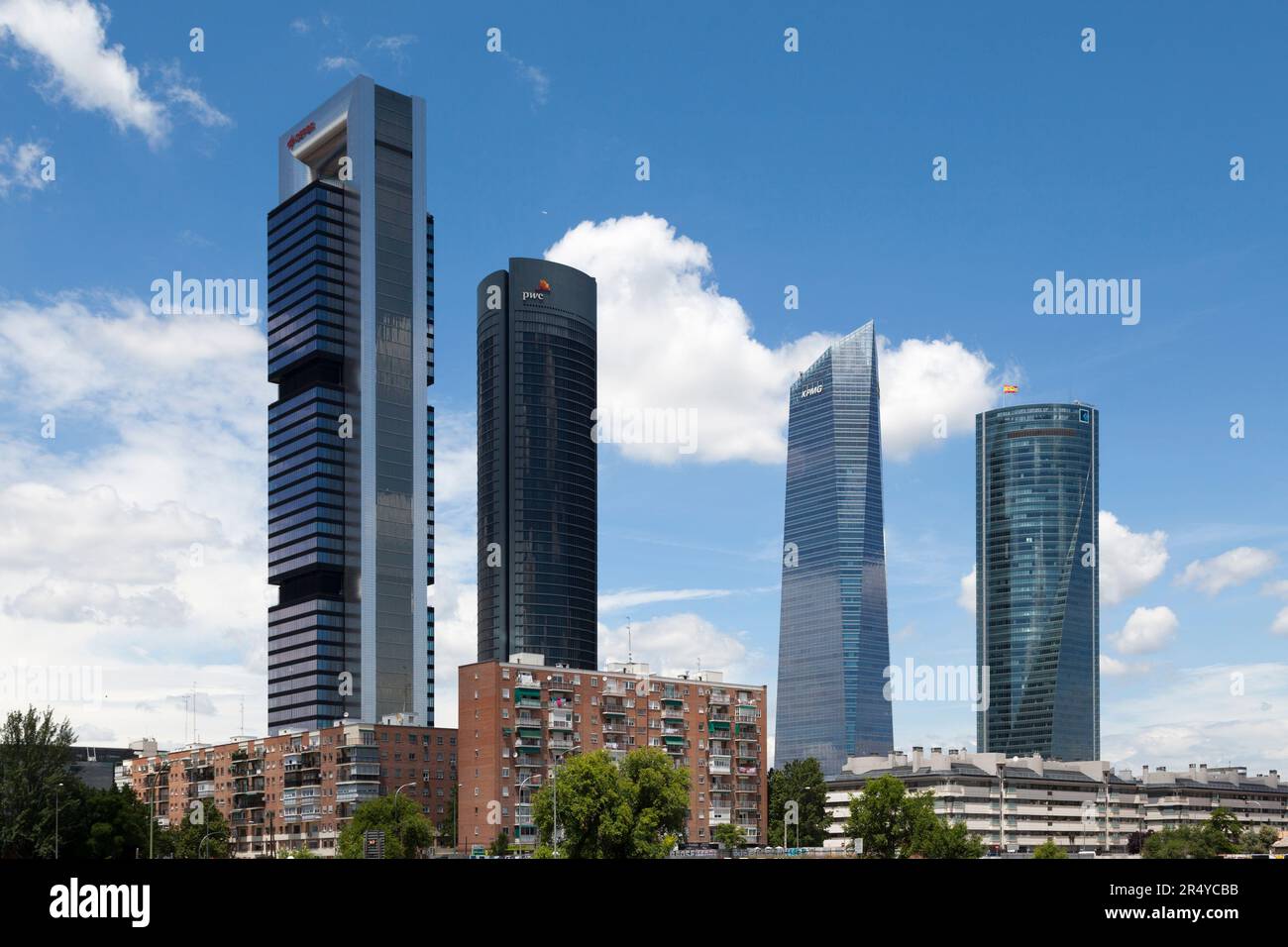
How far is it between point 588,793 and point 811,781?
68.2 metres

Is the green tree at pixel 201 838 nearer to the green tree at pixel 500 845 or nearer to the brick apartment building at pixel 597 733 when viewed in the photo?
the brick apartment building at pixel 597 733

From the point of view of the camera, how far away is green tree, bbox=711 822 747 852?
563ft

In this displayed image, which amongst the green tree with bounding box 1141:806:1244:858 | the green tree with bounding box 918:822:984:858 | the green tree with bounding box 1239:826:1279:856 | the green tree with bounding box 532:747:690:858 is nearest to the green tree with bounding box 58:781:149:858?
the green tree with bounding box 532:747:690:858

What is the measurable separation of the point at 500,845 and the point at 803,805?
46.8m

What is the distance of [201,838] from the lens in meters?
176

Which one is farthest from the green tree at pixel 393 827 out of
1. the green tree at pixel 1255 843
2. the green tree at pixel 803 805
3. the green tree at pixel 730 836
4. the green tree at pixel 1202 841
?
the green tree at pixel 1255 843

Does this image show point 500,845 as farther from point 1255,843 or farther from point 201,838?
point 1255,843

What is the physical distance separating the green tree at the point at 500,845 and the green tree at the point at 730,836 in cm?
2707

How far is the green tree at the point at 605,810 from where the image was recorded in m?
132

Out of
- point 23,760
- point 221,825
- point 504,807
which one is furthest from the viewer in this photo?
point 221,825

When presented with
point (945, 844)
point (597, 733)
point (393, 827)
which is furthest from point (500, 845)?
point (945, 844)
